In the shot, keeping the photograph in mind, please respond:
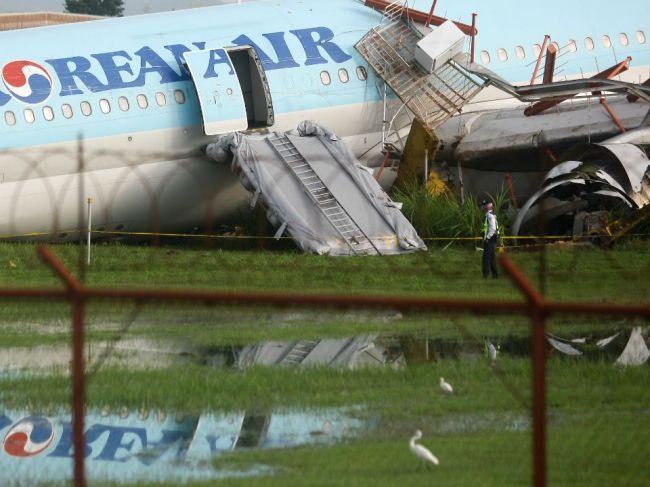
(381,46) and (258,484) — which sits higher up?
(258,484)

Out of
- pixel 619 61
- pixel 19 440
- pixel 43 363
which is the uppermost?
pixel 19 440

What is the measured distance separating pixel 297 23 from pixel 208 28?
5.45 feet

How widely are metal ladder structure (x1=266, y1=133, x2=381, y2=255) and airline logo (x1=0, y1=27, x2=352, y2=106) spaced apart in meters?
1.53

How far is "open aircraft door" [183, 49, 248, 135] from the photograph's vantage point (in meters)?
25.4

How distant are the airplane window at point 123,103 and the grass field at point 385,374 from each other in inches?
103

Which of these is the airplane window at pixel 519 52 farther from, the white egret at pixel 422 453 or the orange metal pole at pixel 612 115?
the white egret at pixel 422 453

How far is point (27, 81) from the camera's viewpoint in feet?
78.9

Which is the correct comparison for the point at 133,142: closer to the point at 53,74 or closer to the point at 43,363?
the point at 53,74

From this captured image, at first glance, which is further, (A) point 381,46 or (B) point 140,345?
(A) point 381,46

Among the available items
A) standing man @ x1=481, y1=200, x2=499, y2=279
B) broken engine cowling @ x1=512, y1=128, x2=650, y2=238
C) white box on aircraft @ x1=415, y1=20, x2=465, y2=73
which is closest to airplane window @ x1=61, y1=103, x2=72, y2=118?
white box on aircraft @ x1=415, y1=20, x2=465, y2=73

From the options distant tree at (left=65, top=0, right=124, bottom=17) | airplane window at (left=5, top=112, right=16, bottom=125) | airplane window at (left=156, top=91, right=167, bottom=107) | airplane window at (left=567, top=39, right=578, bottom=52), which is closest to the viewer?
airplane window at (left=5, top=112, right=16, bottom=125)

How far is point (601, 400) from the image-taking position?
12.7 m

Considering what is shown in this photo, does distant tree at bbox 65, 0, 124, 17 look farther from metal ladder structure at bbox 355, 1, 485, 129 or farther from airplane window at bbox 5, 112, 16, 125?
airplane window at bbox 5, 112, 16, 125

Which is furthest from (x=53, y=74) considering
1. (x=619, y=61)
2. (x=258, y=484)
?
(x=258, y=484)
